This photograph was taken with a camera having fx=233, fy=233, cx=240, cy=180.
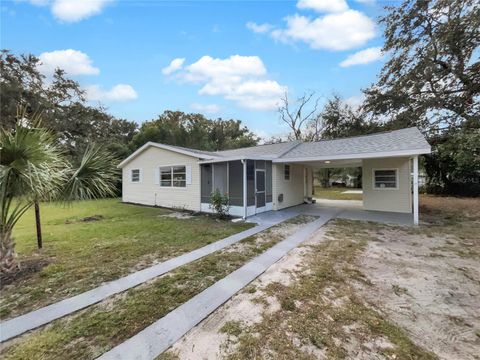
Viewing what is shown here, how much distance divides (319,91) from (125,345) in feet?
88.1

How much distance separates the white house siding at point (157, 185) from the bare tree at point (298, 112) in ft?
61.0

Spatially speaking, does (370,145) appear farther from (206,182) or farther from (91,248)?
(91,248)

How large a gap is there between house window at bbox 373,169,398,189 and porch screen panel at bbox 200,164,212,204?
7481 millimetres

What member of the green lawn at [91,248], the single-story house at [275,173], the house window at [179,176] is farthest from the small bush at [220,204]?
the house window at [179,176]

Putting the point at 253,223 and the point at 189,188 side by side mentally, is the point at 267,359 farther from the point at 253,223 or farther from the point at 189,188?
the point at 189,188

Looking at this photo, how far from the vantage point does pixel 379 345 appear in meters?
2.39

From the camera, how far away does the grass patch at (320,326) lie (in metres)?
2.30

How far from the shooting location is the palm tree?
349 cm

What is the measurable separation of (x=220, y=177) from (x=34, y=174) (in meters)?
6.99

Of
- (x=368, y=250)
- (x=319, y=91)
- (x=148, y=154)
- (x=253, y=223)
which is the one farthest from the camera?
(x=319, y=91)

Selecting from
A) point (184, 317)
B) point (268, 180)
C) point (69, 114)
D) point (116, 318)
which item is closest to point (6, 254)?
point (116, 318)

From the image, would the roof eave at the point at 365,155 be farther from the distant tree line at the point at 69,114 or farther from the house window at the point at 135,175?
the distant tree line at the point at 69,114

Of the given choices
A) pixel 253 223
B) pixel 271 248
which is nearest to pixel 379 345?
pixel 271 248

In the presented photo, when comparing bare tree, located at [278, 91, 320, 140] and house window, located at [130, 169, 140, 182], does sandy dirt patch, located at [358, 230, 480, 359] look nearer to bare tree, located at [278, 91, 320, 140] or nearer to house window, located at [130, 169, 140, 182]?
house window, located at [130, 169, 140, 182]
